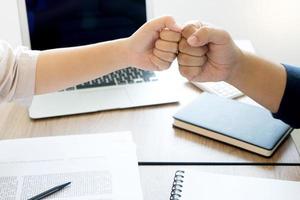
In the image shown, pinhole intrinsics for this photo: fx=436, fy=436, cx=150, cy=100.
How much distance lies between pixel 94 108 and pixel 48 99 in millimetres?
123

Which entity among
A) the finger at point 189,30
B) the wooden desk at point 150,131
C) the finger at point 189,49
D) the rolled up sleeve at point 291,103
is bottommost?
the wooden desk at point 150,131

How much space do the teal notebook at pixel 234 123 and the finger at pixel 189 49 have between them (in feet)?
0.38

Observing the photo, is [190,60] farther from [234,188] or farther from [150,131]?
[234,188]

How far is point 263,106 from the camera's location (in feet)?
2.93

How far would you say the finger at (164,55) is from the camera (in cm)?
87

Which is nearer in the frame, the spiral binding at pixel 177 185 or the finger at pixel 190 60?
the spiral binding at pixel 177 185

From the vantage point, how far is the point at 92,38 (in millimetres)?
1129

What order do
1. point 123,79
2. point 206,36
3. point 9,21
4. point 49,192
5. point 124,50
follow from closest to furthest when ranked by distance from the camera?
1. point 49,192
2. point 206,36
3. point 124,50
4. point 123,79
5. point 9,21

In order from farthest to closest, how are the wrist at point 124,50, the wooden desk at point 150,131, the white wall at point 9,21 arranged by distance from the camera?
1. the white wall at point 9,21
2. the wrist at point 124,50
3. the wooden desk at point 150,131

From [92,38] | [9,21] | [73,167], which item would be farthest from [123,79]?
[9,21]

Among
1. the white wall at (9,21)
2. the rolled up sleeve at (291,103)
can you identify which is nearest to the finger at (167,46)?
the rolled up sleeve at (291,103)

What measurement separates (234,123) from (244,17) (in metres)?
0.95

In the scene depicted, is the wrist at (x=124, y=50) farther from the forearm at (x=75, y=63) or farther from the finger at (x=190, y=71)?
the finger at (x=190, y=71)

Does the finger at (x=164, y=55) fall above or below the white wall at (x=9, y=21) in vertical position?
above
